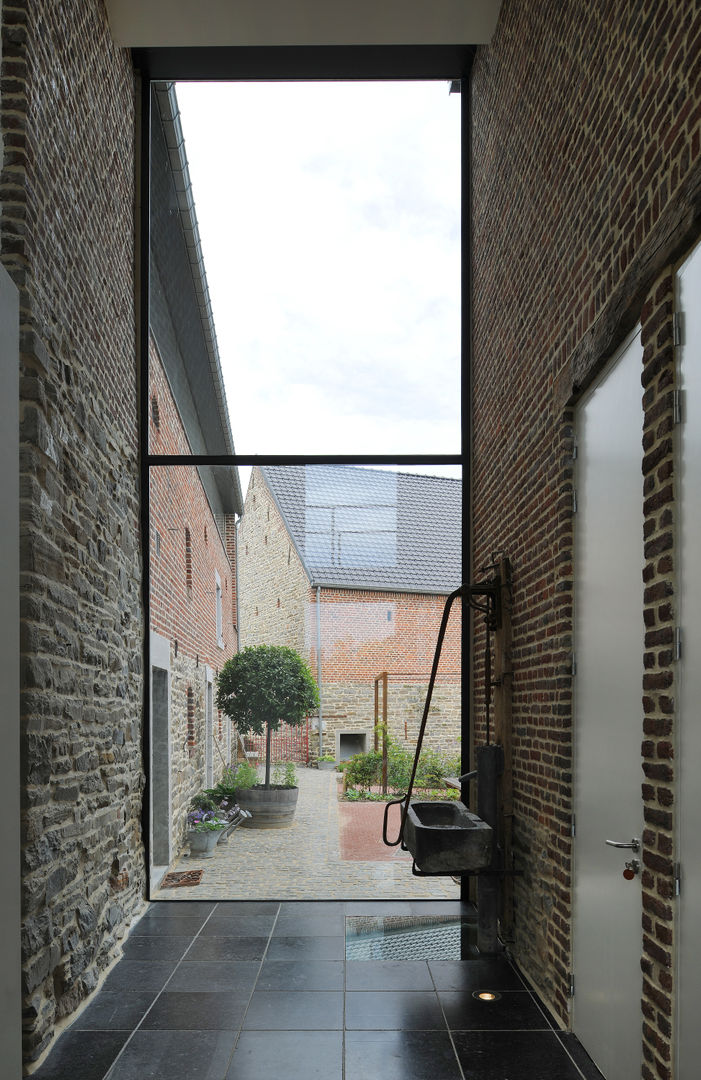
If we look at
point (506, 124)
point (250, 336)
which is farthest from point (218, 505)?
point (506, 124)

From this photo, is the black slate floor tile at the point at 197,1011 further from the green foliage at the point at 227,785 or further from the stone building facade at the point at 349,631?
the stone building facade at the point at 349,631

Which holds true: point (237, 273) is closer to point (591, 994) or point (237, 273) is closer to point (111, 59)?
point (111, 59)

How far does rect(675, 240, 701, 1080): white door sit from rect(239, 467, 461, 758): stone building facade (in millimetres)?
3821

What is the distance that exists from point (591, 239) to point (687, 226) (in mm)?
1043

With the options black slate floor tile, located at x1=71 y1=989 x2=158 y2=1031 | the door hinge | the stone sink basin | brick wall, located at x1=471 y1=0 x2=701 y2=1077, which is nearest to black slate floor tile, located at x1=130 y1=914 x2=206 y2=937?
black slate floor tile, located at x1=71 y1=989 x2=158 y2=1031

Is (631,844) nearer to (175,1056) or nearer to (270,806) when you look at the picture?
(175,1056)

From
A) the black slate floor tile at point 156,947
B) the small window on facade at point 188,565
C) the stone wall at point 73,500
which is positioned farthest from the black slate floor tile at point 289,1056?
the small window on facade at point 188,565

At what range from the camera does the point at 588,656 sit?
3.73m

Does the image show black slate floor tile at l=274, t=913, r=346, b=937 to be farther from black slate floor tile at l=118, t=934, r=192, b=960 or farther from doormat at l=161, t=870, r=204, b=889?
doormat at l=161, t=870, r=204, b=889

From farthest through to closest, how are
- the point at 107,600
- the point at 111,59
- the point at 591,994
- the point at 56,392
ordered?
the point at 111,59
the point at 107,600
the point at 56,392
the point at 591,994

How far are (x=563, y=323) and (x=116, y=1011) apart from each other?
3528mm

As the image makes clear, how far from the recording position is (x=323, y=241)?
22.2 ft

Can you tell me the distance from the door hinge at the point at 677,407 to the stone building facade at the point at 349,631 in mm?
3804

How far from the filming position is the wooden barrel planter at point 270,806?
6.34m
